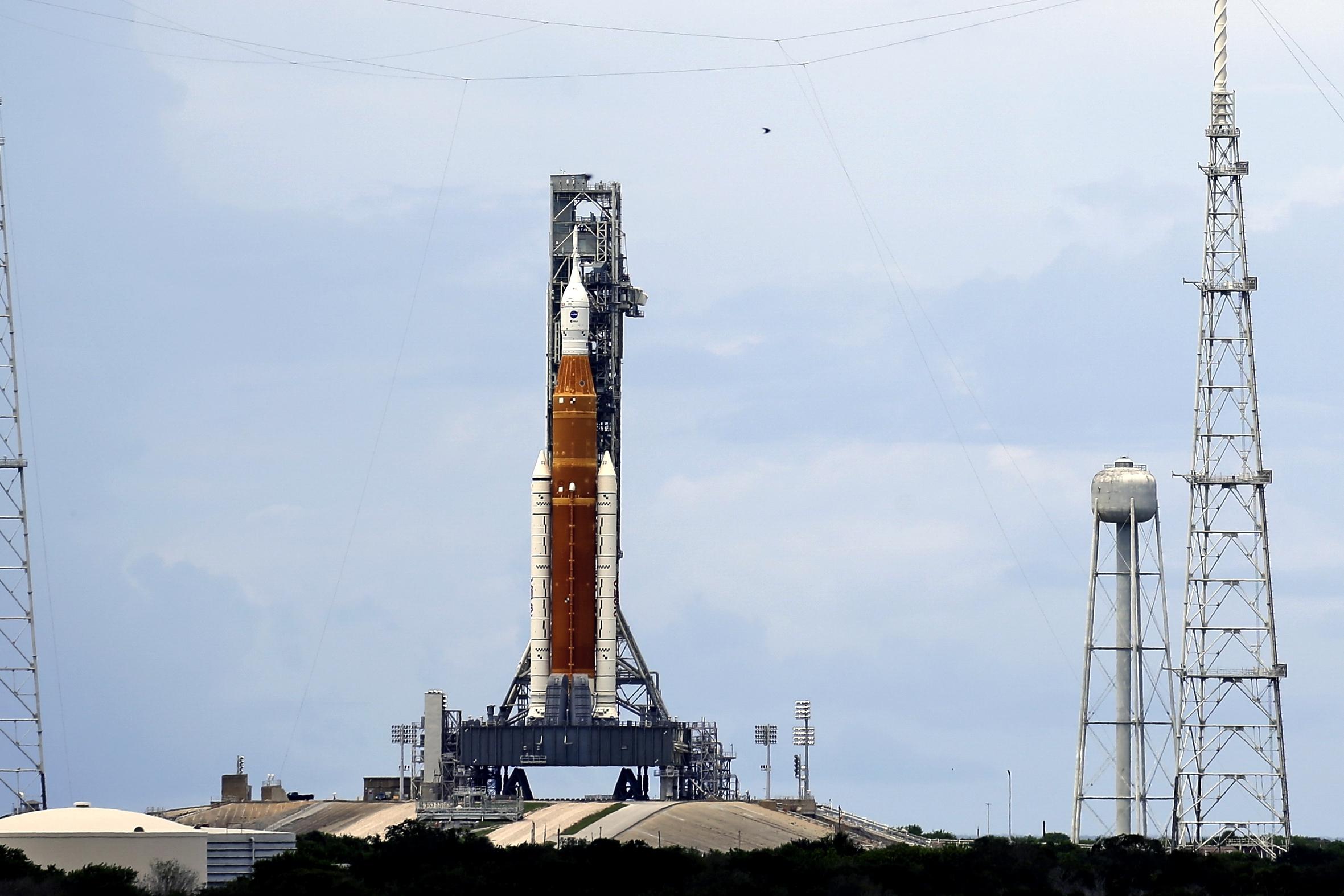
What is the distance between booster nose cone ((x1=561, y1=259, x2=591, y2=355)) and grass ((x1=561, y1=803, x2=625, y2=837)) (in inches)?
789

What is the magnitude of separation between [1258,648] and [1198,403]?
925 centimetres

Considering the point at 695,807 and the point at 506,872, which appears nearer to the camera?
the point at 506,872

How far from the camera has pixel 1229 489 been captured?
98.8m

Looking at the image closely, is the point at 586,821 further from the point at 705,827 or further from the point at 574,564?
the point at 574,564

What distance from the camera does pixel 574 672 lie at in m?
119

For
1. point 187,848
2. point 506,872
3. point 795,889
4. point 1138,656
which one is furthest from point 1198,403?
point 187,848

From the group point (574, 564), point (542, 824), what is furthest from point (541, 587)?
point (542, 824)

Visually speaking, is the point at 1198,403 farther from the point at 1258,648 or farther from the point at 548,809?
the point at 548,809

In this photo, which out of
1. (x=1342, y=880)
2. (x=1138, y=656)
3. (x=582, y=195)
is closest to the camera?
(x=1342, y=880)

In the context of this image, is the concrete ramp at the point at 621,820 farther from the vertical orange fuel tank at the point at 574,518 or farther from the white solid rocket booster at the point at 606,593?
the vertical orange fuel tank at the point at 574,518

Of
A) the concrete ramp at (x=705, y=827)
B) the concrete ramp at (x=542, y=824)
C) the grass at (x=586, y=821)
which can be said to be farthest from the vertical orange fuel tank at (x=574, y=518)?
the concrete ramp at (x=705, y=827)

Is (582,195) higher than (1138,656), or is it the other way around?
(582,195)

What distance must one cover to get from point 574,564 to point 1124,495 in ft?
83.3

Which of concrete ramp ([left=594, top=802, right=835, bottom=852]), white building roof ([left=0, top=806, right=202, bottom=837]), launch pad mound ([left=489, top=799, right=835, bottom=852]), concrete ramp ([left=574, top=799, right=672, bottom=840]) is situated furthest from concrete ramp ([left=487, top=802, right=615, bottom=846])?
white building roof ([left=0, top=806, right=202, bottom=837])
